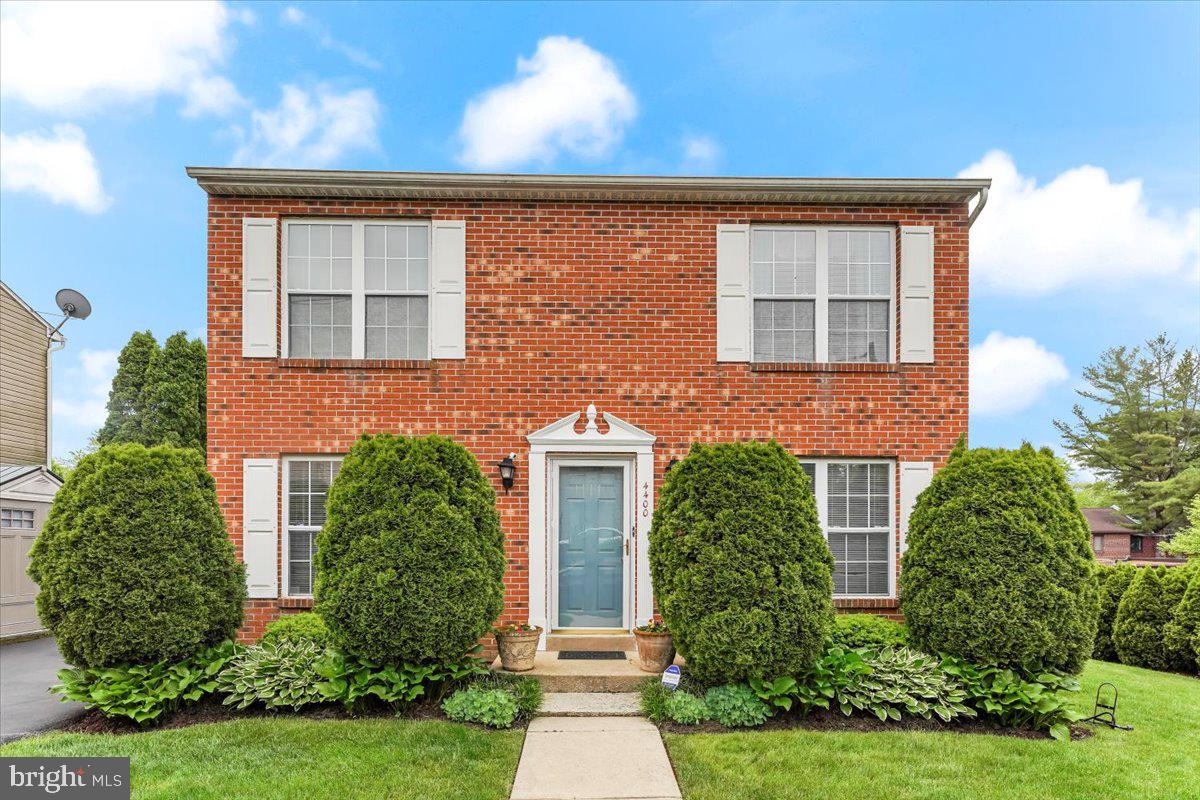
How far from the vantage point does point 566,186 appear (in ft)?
24.5

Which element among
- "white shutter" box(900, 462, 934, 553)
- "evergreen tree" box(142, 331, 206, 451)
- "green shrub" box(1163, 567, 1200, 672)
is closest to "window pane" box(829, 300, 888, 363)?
"white shutter" box(900, 462, 934, 553)

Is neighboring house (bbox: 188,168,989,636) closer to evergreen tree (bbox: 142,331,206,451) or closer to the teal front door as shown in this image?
the teal front door

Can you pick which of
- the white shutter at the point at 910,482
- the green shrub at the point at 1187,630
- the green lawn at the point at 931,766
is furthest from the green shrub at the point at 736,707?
the green shrub at the point at 1187,630

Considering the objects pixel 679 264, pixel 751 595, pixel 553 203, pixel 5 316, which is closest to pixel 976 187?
pixel 679 264

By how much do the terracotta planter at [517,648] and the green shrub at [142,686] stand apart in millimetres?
2376

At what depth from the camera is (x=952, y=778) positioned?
187 inches

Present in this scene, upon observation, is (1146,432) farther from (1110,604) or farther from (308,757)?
(308,757)

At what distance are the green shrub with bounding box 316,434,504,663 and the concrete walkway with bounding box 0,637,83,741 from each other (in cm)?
292

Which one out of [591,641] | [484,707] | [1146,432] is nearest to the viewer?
[484,707]

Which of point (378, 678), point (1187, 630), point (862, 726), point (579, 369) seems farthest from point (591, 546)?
point (1187, 630)

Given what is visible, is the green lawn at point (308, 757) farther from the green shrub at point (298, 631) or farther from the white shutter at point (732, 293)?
the white shutter at point (732, 293)

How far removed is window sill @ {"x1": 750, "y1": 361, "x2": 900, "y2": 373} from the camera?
7.57m

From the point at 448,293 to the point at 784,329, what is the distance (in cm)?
374

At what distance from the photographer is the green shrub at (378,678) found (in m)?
5.62
